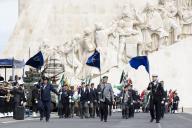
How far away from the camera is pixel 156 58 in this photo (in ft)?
185

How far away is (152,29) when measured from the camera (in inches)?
2338

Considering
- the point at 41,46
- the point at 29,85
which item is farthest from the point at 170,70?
the point at 29,85

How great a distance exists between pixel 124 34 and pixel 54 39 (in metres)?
7.15

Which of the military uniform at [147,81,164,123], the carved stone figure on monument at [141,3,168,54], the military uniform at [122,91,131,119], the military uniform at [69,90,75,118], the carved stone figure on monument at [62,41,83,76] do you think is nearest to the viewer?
the military uniform at [147,81,164,123]

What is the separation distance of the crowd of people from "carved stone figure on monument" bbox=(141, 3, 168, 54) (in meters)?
20.0

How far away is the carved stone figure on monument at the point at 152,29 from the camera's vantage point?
58906 mm

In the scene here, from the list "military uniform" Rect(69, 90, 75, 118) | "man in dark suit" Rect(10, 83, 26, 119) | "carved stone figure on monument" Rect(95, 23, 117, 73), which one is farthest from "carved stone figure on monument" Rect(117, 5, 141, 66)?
"man in dark suit" Rect(10, 83, 26, 119)

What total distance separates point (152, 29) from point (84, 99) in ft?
76.9

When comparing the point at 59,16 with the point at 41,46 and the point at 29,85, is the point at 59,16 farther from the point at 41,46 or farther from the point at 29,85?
the point at 29,85

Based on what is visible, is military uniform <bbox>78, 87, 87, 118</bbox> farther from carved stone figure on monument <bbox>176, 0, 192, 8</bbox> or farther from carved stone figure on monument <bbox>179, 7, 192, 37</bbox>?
carved stone figure on monument <bbox>176, 0, 192, 8</bbox>

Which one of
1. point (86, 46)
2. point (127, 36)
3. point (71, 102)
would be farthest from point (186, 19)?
point (71, 102)

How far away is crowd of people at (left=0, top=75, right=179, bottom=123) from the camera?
3094cm

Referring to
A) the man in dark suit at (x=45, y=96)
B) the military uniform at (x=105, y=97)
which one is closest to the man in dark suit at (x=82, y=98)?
the military uniform at (x=105, y=97)

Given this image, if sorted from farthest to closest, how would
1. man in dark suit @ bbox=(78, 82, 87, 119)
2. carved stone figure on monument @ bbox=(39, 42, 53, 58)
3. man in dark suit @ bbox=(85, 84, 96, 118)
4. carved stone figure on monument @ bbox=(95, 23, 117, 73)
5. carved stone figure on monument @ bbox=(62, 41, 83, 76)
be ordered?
carved stone figure on monument @ bbox=(62, 41, 83, 76) < carved stone figure on monument @ bbox=(39, 42, 53, 58) < carved stone figure on monument @ bbox=(95, 23, 117, 73) < man in dark suit @ bbox=(78, 82, 87, 119) < man in dark suit @ bbox=(85, 84, 96, 118)
